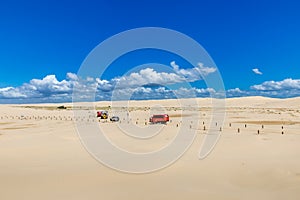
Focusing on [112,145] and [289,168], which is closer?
[289,168]

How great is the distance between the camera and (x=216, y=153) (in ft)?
62.5

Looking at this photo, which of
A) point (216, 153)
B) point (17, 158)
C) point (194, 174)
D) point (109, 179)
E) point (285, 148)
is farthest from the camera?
point (285, 148)

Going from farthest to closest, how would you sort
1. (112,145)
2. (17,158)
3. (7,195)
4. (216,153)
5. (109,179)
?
1. (112,145)
2. (216,153)
3. (17,158)
4. (109,179)
5. (7,195)

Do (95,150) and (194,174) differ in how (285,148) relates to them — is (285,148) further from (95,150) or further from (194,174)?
(95,150)

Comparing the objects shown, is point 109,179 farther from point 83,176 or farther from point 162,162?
point 162,162

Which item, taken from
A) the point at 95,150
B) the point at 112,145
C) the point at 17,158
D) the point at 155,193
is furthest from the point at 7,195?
the point at 112,145

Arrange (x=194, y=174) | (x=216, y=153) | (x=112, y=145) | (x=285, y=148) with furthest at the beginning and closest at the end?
(x=112, y=145), (x=285, y=148), (x=216, y=153), (x=194, y=174)

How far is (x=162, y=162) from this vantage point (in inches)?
643

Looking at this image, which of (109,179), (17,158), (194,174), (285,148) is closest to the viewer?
(109,179)

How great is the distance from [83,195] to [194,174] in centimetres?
551

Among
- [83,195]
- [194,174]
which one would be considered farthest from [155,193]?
[194,174]

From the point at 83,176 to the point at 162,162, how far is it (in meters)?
4.77

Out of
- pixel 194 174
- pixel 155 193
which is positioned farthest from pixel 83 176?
pixel 194 174

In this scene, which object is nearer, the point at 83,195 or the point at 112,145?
the point at 83,195
